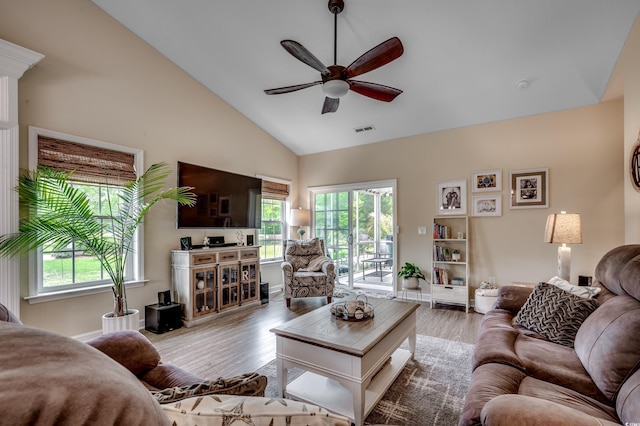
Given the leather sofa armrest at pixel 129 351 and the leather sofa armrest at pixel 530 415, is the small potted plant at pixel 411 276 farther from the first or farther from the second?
the leather sofa armrest at pixel 129 351

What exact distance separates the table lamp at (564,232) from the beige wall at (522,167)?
0.82 metres

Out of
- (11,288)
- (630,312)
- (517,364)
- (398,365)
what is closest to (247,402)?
(517,364)

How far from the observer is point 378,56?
2428mm

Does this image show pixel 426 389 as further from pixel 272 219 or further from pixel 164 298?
pixel 272 219

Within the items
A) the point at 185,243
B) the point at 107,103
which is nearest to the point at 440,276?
the point at 185,243

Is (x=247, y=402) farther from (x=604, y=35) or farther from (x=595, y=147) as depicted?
(x=595, y=147)

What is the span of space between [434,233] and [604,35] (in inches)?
112

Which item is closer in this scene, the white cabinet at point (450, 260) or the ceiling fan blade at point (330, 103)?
the ceiling fan blade at point (330, 103)

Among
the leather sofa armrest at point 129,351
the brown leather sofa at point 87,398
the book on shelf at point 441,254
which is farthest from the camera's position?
the book on shelf at point 441,254

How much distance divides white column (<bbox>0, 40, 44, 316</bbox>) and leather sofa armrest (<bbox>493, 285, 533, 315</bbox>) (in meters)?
4.24

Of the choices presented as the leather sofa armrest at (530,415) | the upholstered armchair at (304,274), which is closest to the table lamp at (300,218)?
the upholstered armchair at (304,274)

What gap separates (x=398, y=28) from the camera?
10.0 feet

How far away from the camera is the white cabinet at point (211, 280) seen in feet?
12.3

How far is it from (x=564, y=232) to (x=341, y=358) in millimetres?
2904
